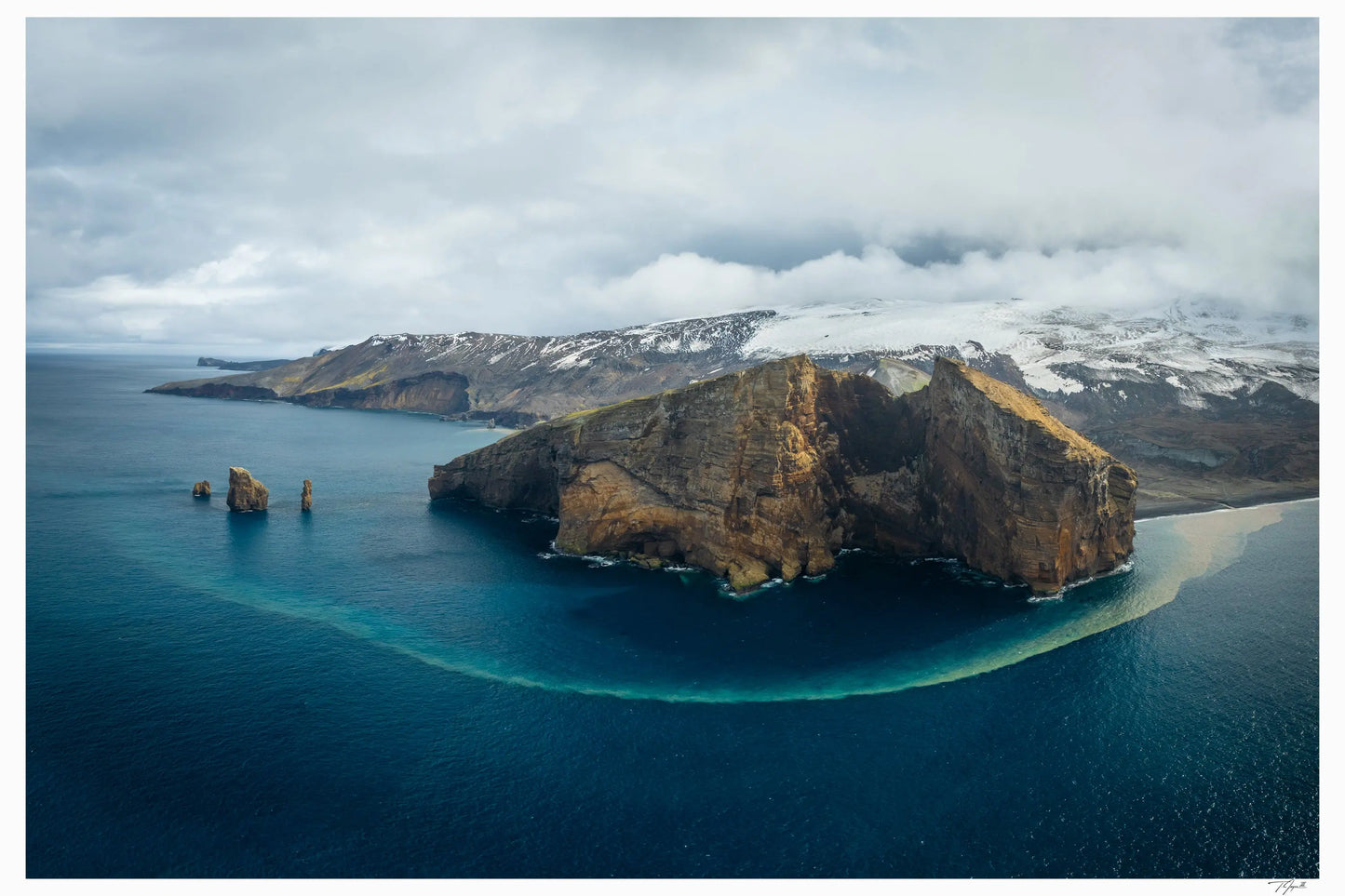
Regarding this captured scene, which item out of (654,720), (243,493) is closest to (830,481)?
(654,720)

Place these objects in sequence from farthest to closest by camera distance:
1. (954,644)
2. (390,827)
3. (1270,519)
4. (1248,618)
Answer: (1270,519) < (1248,618) < (954,644) < (390,827)

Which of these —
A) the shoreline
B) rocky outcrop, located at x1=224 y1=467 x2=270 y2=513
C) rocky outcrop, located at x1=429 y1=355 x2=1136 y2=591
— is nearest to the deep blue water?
rocky outcrop, located at x1=429 y1=355 x2=1136 y2=591

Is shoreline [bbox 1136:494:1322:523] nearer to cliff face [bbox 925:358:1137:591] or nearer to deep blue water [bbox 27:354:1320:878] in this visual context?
deep blue water [bbox 27:354:1320:878]

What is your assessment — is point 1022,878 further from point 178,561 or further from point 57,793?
point 178,561

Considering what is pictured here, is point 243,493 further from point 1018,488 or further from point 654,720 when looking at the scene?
point 1018,488

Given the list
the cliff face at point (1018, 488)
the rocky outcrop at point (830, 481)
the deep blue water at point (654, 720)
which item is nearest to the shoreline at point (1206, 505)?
the deep blue water at point (654, 720)

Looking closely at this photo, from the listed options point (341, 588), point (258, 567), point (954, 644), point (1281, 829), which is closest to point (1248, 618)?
point (954, 644)

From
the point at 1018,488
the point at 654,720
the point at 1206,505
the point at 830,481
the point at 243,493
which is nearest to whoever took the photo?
the point at 654,720
